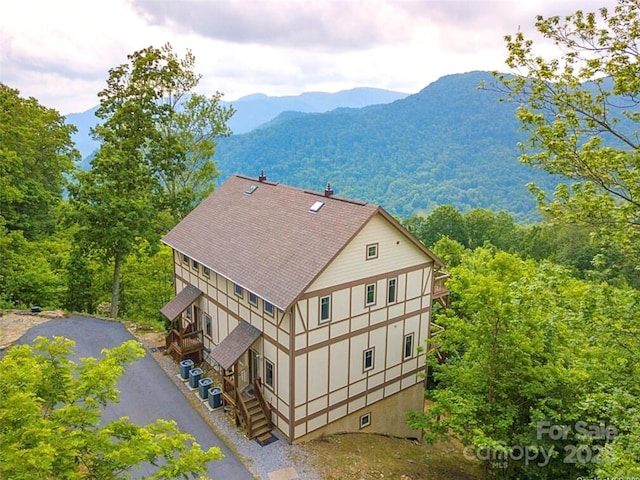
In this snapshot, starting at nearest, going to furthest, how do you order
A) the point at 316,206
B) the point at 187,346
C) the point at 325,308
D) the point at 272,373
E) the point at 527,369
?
1. the point at 527,369
2. the point at 325,308
3. the point at 272,373
4. the point at 316,206
5. the point at 187,346

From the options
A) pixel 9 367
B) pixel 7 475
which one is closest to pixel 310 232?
pixel 9 367

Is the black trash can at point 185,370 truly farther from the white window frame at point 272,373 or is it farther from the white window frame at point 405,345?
the white window frame at point 405,345

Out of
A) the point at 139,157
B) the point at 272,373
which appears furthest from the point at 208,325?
the point at 139,157

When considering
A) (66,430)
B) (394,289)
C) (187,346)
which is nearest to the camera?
(66,430)

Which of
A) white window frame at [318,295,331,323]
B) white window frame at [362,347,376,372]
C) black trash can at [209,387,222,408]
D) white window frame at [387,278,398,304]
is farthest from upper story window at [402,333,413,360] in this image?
black trash can at [209,387,222,408]

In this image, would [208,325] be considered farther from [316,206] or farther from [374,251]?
[374,251]

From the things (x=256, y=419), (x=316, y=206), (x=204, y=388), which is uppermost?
(x=316, y=206)
